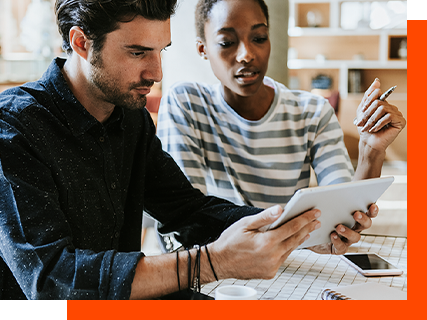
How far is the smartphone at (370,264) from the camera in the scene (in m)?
1.09

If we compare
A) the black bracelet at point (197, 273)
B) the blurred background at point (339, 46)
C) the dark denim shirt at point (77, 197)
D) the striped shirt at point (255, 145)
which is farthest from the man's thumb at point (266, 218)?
the blurred background at point (339, 46)

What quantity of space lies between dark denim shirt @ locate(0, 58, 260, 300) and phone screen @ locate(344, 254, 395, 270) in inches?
11.2

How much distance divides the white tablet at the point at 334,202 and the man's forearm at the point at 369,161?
403 mm

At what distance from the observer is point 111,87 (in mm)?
1079

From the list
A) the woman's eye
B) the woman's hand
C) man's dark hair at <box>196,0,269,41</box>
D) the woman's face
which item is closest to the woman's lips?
the woman's face

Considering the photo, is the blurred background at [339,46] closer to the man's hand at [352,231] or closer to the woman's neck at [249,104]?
Result: the woman's neck at [249,104]

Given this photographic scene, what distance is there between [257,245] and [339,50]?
668 centimetres

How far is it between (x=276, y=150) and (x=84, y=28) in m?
0.75

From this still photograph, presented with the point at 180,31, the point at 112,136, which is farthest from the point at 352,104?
the point at 112,136

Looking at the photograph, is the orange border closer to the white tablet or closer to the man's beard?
the white tablet

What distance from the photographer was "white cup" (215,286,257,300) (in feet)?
2.66

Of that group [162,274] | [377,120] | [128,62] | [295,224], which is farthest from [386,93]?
[162,274]

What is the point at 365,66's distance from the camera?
6.68 metres

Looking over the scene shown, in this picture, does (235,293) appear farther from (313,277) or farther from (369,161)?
(369,161)
